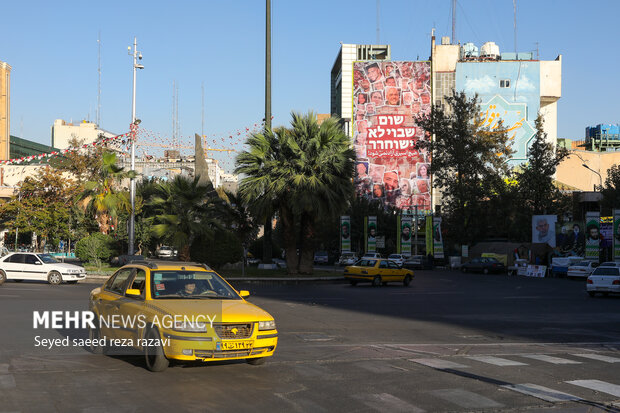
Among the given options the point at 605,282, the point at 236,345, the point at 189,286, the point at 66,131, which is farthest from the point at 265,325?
the point at 66,131

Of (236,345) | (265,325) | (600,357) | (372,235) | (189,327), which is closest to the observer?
(189,327)

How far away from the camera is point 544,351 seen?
12844mm

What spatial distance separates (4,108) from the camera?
11125 centimetres

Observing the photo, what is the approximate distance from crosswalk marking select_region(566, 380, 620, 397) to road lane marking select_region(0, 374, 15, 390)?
291 inches

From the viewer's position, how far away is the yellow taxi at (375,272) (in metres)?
34.3

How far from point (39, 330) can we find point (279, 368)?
6178 millimetres

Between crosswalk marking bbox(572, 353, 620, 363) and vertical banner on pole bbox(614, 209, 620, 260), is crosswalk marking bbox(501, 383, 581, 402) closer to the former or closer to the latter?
crosswalk marking bbox(572, 353, 620, 363)

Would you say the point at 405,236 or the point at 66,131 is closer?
the point at 405,236

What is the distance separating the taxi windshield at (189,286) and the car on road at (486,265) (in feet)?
153

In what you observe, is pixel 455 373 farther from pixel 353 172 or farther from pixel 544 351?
pixel 353 172

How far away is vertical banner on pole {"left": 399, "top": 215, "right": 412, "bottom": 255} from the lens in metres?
66.4

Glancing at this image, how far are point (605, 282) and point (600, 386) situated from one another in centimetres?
2139

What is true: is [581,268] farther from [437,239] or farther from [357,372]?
[357,372]

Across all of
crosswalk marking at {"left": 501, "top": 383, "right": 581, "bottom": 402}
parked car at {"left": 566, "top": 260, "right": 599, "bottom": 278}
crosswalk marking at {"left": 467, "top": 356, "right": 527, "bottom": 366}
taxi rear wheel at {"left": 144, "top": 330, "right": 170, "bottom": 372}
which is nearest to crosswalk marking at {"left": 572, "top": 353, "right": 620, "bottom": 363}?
crosswalk marking at {"left": 467, "top": 356, "right": 527, "bottom": 366}
